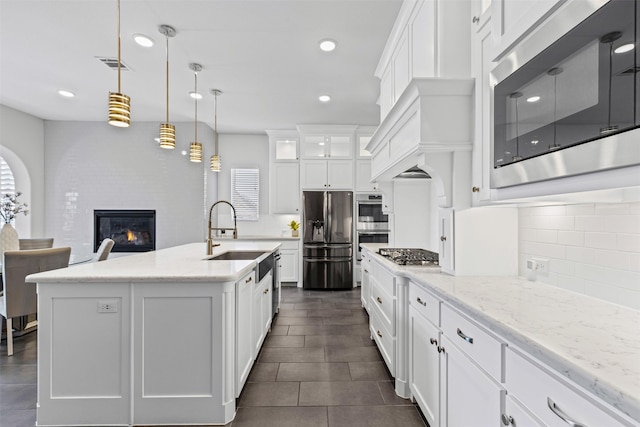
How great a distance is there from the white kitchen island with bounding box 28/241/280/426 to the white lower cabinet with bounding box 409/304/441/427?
1.14 m

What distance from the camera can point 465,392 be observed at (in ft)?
4.33

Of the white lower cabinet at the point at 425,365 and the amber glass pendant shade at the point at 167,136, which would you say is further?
the amber glass pendant shade at the point at 167,136

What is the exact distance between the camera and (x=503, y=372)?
107 centimetres

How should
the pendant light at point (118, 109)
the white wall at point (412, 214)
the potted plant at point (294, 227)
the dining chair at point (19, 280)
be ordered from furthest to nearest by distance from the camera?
1. the potted plant at point (294, 227)
2. the white wall at point (412, 214)
3. the dining chair at point (19, 280)
4. the pendant light at point (118, 109)

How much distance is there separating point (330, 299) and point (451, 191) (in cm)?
336

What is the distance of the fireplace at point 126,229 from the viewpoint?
5.59 meters

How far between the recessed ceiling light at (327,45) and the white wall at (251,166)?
346 centimetres

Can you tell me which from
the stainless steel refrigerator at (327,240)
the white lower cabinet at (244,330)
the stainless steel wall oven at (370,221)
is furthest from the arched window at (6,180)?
the stainless steel wall oven at (370,221)

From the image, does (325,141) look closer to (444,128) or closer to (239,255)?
(239,255)

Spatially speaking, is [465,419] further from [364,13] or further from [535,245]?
[364,13]

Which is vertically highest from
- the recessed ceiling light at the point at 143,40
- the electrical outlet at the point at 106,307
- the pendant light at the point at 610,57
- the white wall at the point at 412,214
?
the recessed ceiling light at the point at 143,40

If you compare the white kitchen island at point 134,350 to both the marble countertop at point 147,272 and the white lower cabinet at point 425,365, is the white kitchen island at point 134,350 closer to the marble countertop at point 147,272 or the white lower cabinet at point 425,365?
the marble countertop at point 147,272

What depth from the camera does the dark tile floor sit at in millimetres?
1989

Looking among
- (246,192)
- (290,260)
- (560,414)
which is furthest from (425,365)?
(246,192)
